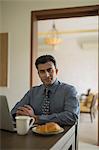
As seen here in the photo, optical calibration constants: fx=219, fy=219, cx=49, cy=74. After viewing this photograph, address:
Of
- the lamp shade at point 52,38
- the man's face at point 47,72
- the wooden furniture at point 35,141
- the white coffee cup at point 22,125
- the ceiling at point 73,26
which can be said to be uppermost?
the ceiling at point 73,26

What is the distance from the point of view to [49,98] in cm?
166

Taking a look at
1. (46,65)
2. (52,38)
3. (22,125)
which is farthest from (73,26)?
(22,125)

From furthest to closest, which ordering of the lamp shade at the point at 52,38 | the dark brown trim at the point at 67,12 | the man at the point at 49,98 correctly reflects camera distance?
the lamp shade at the point at 52,38 < the dark brown trim at the point at 67,12 < the man at the point at 49,98

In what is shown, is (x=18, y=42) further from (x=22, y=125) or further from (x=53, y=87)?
(x=22, y=125)

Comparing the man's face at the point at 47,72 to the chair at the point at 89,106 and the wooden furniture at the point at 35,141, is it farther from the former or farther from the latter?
the chair at the point at 89,106

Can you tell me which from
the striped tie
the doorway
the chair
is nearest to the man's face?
the striped tie

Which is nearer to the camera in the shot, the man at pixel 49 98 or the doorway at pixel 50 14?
the man at pixel 49 98

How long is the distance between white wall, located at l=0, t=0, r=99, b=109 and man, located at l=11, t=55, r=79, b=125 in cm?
167

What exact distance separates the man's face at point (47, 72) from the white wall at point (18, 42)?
1727 millimetres

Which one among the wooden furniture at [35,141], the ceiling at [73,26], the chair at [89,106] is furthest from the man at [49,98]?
the chair at [89,106]

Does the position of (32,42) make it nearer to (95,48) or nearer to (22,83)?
(22,83)

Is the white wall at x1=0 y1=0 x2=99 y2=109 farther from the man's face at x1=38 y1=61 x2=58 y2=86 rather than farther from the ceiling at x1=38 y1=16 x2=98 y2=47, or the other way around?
the man's face at x1=38 y1=61 x2=58 y2=86

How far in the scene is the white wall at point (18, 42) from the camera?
343cm

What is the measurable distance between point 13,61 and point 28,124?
2.44m
